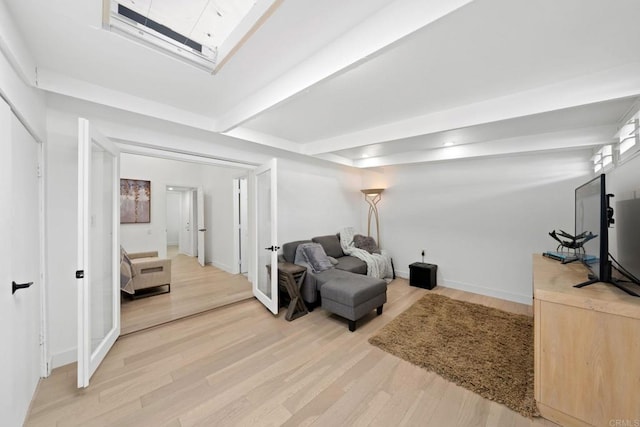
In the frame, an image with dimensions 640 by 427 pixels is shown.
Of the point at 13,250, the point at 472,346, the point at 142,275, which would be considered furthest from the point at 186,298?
the point at 472,346

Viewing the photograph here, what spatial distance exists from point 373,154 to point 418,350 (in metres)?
3.19

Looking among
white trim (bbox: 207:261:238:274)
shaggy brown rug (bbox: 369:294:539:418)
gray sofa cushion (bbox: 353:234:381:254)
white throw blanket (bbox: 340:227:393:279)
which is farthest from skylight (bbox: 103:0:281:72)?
white trim (bbox: 207:261:238:274)

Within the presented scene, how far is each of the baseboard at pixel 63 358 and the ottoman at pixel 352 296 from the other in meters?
2.53

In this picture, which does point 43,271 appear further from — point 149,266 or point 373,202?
point 373,202

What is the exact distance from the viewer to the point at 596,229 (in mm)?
1716

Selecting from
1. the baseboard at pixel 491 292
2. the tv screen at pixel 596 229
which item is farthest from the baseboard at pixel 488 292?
the tv screen at pixel 596 229

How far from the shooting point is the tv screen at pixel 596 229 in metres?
1.56

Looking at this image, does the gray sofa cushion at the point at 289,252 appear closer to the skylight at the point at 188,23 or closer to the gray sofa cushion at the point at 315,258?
the gray sofa cushion at the point at 315,258

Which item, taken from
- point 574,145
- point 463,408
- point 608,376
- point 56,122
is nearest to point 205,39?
point 56,122

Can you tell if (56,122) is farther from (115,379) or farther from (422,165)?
(422,165)

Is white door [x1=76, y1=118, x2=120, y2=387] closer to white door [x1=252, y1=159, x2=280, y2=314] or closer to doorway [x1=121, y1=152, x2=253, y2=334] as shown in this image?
doorway [x1=121, y1=152, x2=253, y2=334]

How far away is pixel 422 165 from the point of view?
4816mm

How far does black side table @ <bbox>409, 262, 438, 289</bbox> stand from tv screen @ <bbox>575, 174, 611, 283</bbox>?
224 cm

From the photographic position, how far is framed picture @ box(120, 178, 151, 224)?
5148 millimetres
